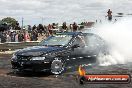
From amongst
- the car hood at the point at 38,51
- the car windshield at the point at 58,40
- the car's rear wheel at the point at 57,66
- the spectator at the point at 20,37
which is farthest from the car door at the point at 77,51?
the spectator at the point at 20,37

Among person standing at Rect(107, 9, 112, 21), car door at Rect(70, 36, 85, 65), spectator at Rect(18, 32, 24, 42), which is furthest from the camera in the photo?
spectator at Rect(18, 32, 24, 42)

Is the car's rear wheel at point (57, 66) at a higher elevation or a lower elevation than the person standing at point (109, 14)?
lower

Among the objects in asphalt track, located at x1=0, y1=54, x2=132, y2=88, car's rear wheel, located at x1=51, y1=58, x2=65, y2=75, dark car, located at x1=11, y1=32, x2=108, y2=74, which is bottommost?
asphalt track, located at x1=0, y1=54, x2=132, y2=88

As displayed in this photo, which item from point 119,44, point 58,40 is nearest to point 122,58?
point 119,44

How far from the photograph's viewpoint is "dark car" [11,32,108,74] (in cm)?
1312

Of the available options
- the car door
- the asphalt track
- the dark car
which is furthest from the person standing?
the asphalt track

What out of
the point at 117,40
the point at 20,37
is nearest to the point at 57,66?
the point at 117,40

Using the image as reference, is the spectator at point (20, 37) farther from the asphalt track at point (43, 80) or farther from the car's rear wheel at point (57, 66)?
the car's rear wheel at point (57, 66)

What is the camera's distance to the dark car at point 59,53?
13.1 metres

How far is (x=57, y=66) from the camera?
13516mm

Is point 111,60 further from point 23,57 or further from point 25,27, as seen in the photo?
point 25,27

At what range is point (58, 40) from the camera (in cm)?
1472

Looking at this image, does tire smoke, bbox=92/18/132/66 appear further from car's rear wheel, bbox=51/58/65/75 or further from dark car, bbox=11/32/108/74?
car's rear wheel, bbox=51/58/65/75

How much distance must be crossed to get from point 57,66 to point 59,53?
19.5 inches
